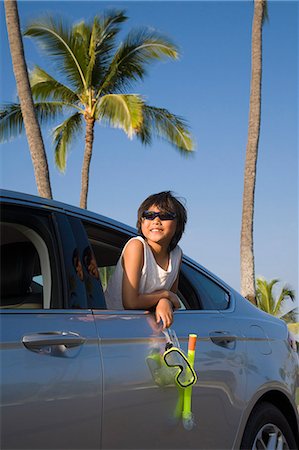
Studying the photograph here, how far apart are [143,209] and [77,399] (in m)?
1.32

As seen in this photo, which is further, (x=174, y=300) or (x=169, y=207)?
(x=169, y=207)

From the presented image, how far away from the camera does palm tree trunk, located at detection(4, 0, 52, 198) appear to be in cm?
1392

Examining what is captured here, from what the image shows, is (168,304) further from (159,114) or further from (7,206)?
→ (159,114)

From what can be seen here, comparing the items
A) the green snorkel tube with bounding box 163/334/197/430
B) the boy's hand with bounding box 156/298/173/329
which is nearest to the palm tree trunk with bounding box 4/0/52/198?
the boy's hand with bounding box 156/298/173/329

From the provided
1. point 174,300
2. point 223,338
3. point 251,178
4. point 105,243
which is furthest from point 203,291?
point 251,178

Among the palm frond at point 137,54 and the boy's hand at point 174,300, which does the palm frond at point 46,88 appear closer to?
the palm frond at point 137,54

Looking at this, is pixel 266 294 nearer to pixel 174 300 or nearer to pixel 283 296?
pixel 283 296

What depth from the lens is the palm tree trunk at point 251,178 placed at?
1739cm

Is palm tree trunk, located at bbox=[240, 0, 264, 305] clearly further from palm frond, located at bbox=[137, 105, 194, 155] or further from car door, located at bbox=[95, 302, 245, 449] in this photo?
car door, located at bbox=[95, 302, 245, 449]

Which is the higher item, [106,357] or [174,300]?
[174,300]

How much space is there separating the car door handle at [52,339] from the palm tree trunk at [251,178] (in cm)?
1463

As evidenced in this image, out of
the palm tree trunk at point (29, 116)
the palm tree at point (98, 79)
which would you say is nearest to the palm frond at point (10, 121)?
the palm tree at point (98, 79)

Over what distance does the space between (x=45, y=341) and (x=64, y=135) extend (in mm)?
21807

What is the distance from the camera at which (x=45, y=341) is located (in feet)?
8.40
